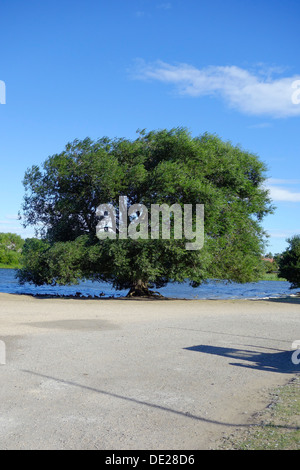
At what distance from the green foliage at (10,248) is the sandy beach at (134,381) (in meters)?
113

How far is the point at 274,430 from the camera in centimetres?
564

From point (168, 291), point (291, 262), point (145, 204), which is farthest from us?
point (168, 291)

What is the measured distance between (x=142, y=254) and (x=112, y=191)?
490 centimetres

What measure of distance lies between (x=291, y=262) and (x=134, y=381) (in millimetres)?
26359

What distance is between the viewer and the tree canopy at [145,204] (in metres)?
26.2

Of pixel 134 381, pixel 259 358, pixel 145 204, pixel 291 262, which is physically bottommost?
pixel 259 358

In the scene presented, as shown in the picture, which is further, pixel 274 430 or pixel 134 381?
pixel 134 381

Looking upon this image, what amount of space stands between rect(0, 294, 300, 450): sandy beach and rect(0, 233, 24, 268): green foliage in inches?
4438

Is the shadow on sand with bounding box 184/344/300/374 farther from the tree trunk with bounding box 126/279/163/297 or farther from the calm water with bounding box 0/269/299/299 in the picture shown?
the calm water with bounding box 0/269/299/299

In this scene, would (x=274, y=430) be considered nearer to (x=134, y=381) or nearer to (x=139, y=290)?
(x=134, y=381)

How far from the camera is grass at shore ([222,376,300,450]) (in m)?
5.15

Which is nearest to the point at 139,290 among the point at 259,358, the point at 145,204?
the point at 145,204

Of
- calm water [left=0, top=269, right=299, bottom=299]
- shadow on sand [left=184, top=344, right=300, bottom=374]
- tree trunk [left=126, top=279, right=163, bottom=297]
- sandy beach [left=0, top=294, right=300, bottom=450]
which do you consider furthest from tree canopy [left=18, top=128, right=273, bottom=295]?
shadow on sand [left=184, top=344, right=300, bottom=374]

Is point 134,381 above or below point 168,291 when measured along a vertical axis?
above
